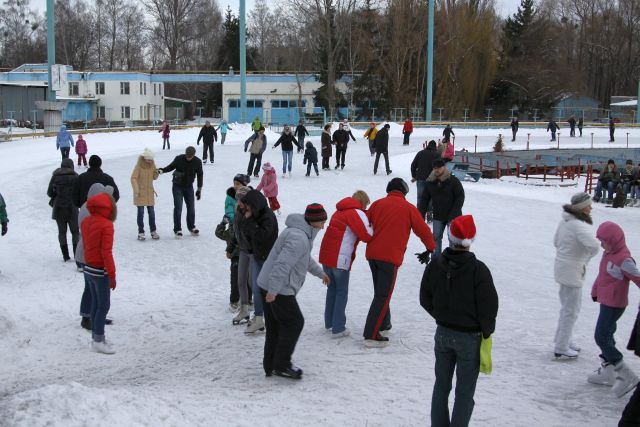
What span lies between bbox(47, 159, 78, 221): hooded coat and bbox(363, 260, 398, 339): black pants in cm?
491

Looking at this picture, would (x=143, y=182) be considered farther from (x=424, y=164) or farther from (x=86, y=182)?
(x=424, y=164)

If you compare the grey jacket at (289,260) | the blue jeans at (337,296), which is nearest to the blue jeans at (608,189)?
the blue jeans at (337,296)

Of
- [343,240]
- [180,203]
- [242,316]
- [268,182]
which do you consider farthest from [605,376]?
[268,182]

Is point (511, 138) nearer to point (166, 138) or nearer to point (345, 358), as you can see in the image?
point (166, 138)

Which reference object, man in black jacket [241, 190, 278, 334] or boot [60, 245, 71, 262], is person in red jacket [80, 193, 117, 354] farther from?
boot [60, 245, 71, 262]

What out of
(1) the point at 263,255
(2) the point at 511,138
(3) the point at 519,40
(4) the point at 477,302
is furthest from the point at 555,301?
(3) the point at 519,40

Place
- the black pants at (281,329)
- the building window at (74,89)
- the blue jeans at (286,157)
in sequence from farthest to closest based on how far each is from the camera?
1. the building window at (74,89)
2. the blue jeans at (286,157)
3. the black pants at (281,329)

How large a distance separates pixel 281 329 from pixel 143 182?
20.7 feet

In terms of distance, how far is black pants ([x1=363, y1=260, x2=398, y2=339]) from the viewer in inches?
256

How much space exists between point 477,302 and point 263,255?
8.53 feet

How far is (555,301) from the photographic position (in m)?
8.70

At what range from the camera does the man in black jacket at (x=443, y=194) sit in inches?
347

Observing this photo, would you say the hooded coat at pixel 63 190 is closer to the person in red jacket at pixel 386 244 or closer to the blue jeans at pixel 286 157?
the person in red jacket at pixel 386 244

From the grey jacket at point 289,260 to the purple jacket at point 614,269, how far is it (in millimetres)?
2328
